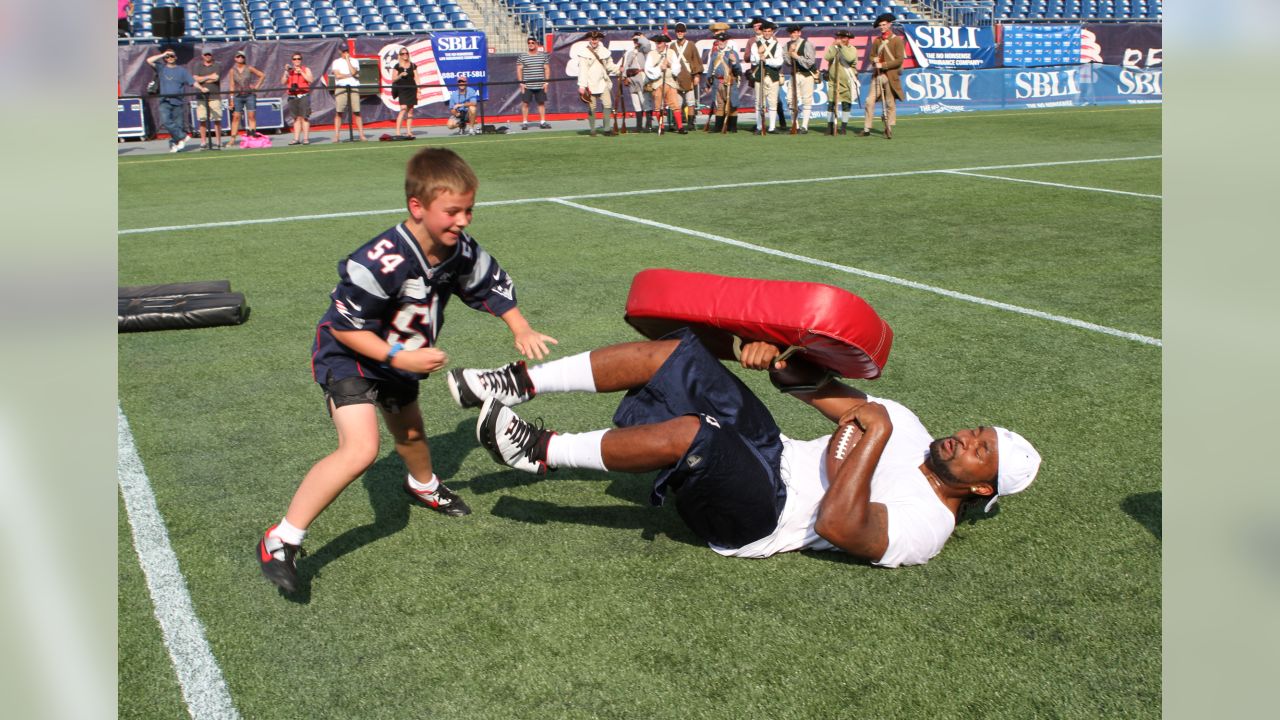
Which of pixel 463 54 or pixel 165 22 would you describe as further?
pixel 463 54

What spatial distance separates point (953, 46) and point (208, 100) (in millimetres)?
18802

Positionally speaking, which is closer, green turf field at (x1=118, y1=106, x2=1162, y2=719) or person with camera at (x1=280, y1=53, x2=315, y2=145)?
green turf field at (x1=118, y1=106, x2=1162, y2=719)

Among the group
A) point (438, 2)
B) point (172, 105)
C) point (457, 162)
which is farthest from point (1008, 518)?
point (438, 2)

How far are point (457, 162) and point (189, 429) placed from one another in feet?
8.40

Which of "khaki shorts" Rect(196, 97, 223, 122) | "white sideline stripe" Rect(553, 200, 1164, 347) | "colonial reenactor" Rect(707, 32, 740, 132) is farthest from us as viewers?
"colonial reenactor" Rect(707, 32, 740, 132)

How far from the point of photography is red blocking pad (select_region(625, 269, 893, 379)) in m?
3.79

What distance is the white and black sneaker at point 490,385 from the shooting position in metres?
3.93

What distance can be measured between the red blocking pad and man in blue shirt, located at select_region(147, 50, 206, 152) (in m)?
18.8

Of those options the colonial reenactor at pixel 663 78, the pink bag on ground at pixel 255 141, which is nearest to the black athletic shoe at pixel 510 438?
the colonial reenactor at pixel 663 78

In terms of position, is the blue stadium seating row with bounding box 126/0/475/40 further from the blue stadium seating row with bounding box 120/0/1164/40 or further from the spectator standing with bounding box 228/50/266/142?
the spectator standing with bounding box 228/50/266/142

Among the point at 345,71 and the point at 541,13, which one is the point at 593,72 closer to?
the point at 345,71

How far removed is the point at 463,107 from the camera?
23.0 m

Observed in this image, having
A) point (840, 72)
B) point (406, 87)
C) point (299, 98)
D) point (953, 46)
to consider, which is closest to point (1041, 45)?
point (953, 46)

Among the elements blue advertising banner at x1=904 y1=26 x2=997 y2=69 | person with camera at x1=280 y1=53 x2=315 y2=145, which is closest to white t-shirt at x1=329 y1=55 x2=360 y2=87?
person with camera at x1=280 y1=53 x2=315 y2=145
